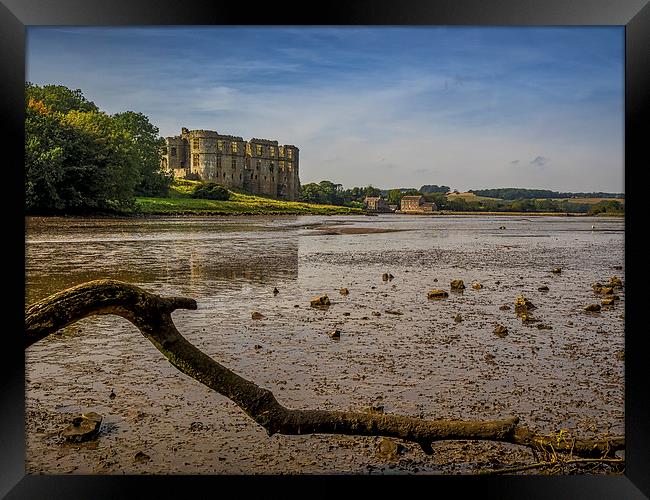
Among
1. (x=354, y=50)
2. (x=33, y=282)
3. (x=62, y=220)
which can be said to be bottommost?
(x=33, y=282)

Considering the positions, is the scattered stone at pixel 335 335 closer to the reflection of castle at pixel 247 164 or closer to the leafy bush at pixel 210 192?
the reflection of castle at pixel 247 164

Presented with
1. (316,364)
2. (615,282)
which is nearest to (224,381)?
(316,364)

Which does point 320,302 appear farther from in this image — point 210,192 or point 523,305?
point 210,192

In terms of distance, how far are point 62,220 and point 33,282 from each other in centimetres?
429

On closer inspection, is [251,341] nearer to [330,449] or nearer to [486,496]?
[330,449]

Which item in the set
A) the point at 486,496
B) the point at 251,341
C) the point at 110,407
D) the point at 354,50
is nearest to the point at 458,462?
the point at 486,496

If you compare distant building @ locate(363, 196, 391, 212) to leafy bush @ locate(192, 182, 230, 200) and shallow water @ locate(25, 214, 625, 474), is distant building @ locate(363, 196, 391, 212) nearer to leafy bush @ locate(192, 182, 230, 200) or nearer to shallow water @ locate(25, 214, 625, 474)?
shallow water @ locate(25, 214, 625, 474)

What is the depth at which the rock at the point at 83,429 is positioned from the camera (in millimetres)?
4207

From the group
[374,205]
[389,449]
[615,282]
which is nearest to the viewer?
[389,449]

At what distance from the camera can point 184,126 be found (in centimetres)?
1224

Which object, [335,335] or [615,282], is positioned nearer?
[335,335]

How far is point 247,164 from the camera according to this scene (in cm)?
1088
